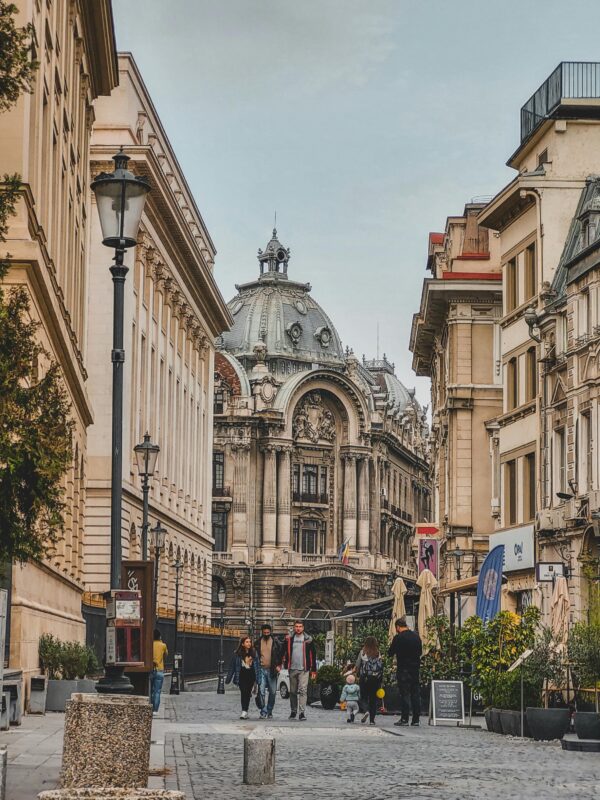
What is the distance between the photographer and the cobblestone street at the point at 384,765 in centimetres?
1566

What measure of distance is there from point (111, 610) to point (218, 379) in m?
114

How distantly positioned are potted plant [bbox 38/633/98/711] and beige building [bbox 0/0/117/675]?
15.8 inches

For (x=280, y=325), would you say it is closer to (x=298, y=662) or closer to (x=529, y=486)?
(x=529, y=486)

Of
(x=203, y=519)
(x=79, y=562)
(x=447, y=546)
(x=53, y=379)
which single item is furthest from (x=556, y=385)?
(x=203, y=519)

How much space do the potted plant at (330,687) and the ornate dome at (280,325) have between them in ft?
310

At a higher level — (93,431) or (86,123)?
(86,123)

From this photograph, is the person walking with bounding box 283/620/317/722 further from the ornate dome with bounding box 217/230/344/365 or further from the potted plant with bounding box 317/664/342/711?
the ornate dome with bounding box 217/230/344/365

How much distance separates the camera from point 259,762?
16.0 m

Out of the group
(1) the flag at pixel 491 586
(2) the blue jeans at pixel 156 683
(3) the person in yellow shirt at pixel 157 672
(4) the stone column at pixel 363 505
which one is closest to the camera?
(1) the flag at pixel 491 586

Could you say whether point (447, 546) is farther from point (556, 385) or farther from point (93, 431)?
point (556, 385)

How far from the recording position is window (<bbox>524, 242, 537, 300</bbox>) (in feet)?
153

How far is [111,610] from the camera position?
16000 mm

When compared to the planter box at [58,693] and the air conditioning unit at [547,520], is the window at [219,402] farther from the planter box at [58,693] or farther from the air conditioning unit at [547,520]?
the planter box at [58,693]

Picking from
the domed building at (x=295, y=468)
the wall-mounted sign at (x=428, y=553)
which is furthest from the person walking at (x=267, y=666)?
the domed building at (x=295, y=468)
